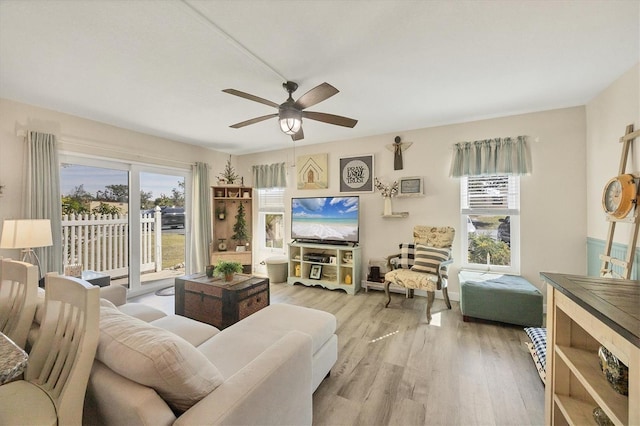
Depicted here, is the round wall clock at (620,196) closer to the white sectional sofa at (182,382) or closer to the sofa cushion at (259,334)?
the sofa cushion at (259,334)

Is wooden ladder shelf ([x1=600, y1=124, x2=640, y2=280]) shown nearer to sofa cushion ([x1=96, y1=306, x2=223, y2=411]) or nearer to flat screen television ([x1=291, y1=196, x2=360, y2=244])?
flat screen television ([x1=291, y1=196, x2=360, y2=244])

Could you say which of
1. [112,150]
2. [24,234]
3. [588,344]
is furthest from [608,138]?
[112,150]

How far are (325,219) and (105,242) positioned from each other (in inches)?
126

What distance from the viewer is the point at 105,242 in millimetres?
3596

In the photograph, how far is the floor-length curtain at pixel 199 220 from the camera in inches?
179

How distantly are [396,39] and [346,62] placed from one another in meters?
0.42

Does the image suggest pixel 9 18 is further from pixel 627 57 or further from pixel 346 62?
pixel 627 57

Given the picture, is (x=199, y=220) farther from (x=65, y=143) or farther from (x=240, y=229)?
(x=65, y=143)

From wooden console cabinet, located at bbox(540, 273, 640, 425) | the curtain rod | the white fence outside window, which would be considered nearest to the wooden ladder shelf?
wooden console cabinet, located at bbox(540, 273, 640, 425)

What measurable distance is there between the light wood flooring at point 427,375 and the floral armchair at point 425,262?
375 mm

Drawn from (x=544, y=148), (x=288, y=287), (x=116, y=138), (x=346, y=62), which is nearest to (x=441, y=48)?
(x=346, y=62)

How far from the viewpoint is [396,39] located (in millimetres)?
1796

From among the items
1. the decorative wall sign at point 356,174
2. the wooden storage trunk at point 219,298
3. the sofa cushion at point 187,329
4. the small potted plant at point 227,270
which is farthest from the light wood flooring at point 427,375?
the decorative wall sign at point 356,174

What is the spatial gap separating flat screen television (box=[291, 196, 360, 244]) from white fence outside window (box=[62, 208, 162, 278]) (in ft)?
7.53
